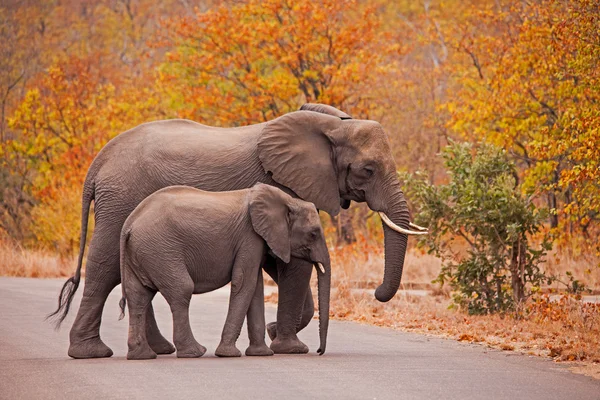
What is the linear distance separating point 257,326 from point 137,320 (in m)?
1.26

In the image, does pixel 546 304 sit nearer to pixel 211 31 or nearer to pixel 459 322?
pixel 459 322

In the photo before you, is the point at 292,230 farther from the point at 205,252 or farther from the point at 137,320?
the point at 137,320

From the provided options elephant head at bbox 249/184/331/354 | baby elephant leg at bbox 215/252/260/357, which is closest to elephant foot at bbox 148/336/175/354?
baby elephant leg at bbox 215/252/260/357

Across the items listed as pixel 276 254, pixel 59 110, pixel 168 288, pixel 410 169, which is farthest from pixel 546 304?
pixel 59 110

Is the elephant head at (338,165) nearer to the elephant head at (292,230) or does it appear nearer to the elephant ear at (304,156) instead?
the elephant ear at (304,156)

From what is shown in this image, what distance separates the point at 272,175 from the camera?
13.5 m

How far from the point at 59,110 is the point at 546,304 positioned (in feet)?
94.8

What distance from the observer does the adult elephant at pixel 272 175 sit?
13.3 m

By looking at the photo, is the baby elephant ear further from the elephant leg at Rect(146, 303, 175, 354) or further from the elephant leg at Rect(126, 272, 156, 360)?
the elephant leg at Rect(146, 303, 175, 354)

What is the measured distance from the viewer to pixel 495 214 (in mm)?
17031

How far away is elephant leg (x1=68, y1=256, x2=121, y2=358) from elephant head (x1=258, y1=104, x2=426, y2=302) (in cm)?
211

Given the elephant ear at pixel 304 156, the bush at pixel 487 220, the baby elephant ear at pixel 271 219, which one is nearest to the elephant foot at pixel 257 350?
the baby elephant ear at pixel 271 219

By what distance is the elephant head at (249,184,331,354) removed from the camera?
1273cm

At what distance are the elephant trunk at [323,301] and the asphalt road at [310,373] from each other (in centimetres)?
19
